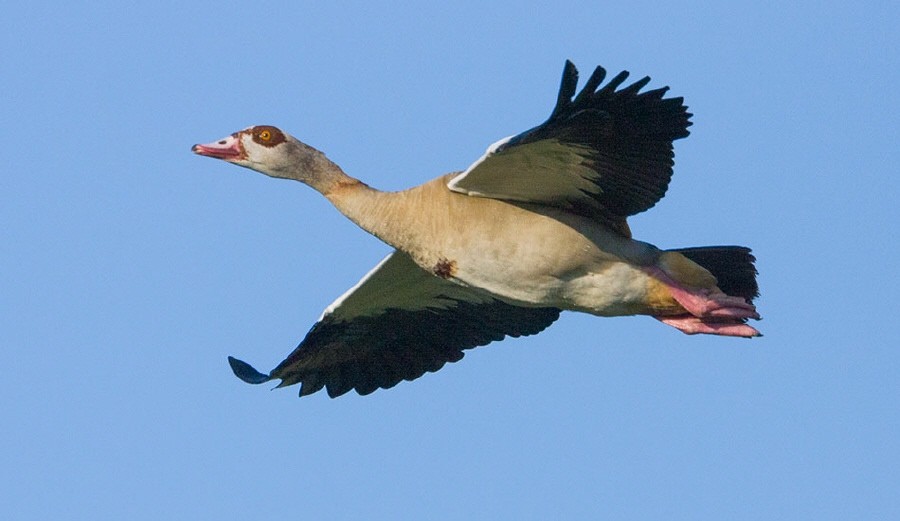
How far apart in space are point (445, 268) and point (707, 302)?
145 centimetres

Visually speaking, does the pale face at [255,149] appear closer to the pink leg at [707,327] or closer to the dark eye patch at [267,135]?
the dark eye patch at [267,135]

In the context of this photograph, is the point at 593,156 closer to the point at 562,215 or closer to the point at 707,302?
the point at 562,215

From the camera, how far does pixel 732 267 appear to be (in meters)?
8.98

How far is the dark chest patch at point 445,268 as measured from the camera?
27.9 feet

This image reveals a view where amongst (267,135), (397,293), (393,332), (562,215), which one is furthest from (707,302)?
(267,135)

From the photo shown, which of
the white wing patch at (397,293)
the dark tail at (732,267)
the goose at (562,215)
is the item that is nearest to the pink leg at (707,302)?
the goose at (562,215)

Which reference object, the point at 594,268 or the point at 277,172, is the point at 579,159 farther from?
the point at 277,172

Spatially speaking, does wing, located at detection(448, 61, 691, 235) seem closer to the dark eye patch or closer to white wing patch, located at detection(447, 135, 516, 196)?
white wing patch, located at detection(447, 135, 516, 196)

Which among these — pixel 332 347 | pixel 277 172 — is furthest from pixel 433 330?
pixel 277 172

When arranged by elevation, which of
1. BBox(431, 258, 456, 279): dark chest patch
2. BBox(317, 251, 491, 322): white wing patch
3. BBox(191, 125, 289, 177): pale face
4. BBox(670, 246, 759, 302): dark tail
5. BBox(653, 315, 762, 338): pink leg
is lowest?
BBox(653, 315, 762, 338): pink leg

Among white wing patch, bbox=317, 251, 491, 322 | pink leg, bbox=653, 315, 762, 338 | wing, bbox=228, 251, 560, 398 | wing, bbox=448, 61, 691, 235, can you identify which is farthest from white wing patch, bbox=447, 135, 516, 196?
pink leg, bbox=653, 315, 762, 338

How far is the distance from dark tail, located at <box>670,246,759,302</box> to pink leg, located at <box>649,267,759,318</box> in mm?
134

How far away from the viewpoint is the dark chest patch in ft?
27.9

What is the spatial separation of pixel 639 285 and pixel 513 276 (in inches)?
27.5
